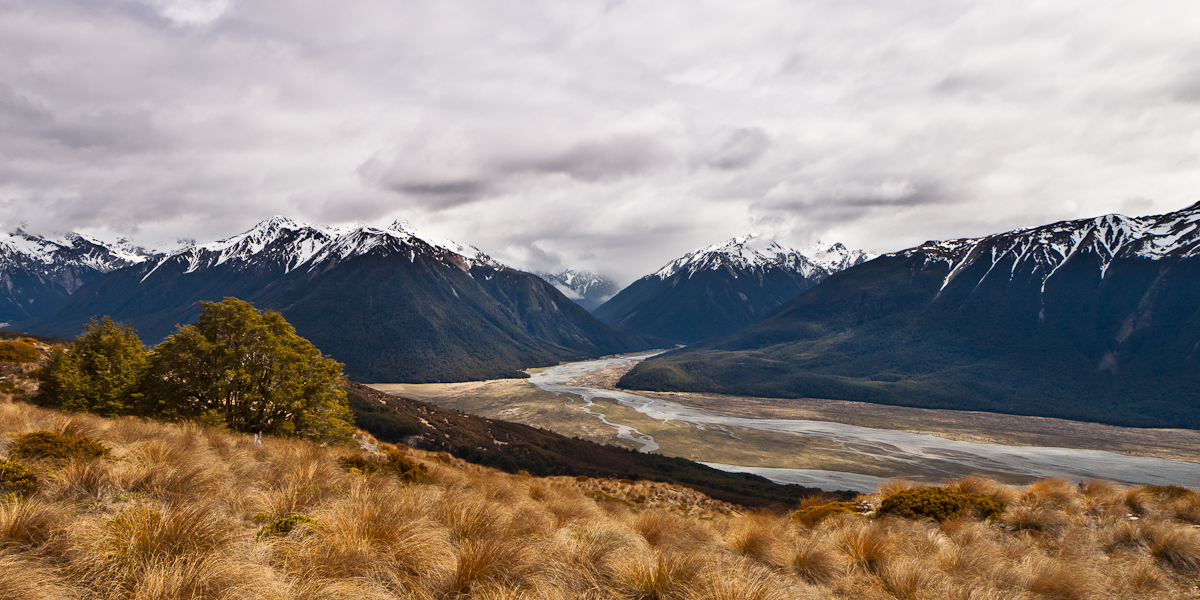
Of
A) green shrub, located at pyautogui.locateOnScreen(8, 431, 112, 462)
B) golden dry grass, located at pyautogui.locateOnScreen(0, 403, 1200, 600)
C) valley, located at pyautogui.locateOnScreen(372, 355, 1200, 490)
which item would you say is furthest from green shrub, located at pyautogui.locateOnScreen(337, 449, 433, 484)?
valley, located at pyautogui.locateOnScreen(372, 355, 1200, 490)

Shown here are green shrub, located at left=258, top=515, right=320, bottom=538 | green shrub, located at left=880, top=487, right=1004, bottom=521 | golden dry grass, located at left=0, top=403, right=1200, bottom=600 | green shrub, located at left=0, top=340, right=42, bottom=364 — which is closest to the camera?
golden dry grass, located at left=0, top=403, right=1200, bottom=600

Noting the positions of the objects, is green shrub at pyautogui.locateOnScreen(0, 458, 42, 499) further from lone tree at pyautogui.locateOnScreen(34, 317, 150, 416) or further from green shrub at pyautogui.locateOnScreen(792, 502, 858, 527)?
lone tree at pyautogui.locateOnScreen(34, 317, 150, 416)

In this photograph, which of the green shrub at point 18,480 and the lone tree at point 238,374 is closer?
the green shrub at point 18,480

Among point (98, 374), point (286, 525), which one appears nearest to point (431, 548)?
point (286, 525)

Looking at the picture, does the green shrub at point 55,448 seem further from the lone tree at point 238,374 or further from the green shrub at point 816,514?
the green shrub at point 816,514

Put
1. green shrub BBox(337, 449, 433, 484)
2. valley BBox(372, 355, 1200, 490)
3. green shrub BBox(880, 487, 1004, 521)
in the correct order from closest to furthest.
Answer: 1. green shrub BBox(880, 487, 1004, 521)
2. green shrub BBox(337, 449, 433, 484)
3. valley BBox(372, 355, 1200, 490)

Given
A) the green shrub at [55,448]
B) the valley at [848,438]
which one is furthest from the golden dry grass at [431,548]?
the valley at [848,438]
